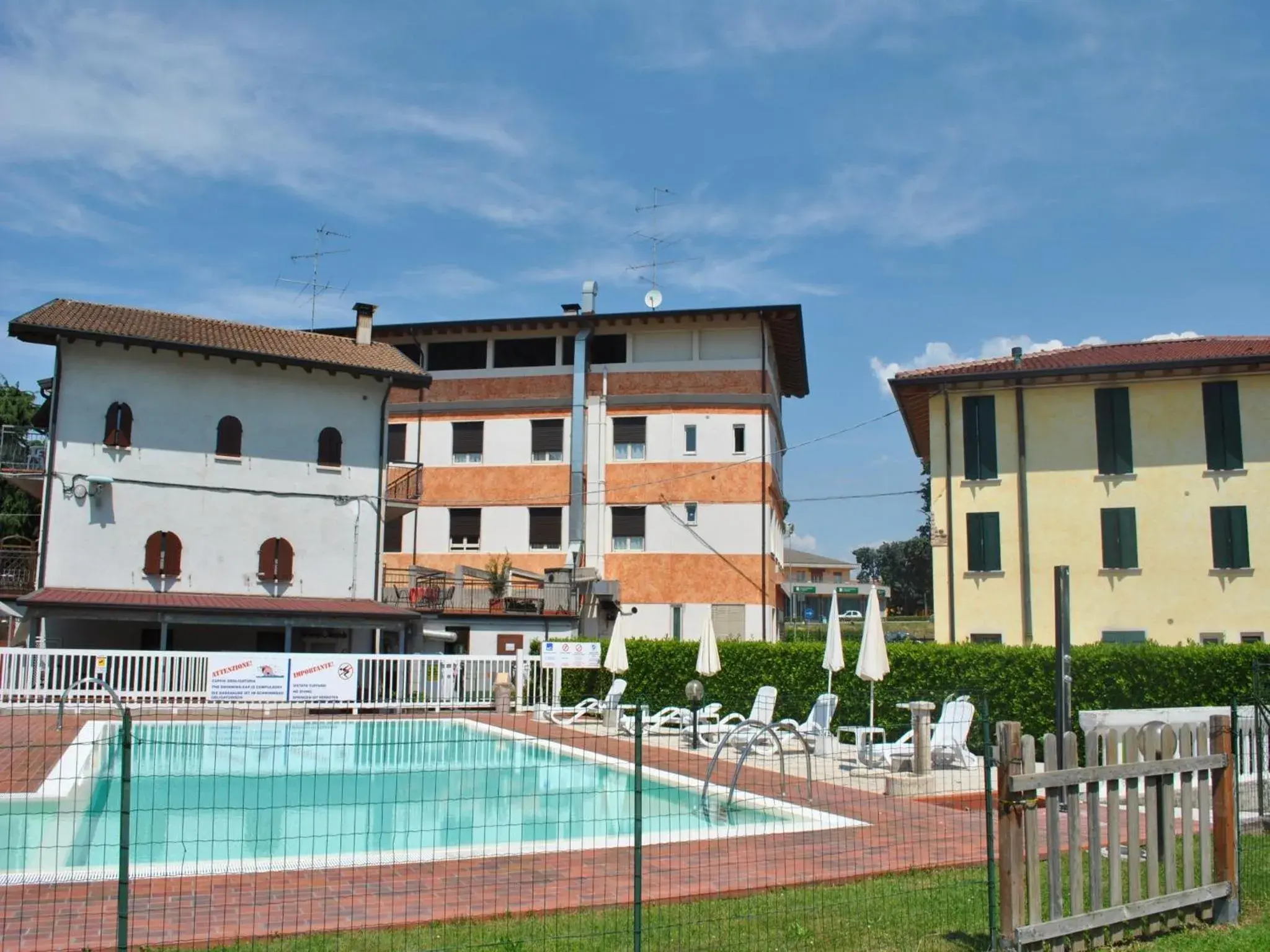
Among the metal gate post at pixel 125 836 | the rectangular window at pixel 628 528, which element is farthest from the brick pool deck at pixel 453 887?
the rectangular window at pixel 628 528

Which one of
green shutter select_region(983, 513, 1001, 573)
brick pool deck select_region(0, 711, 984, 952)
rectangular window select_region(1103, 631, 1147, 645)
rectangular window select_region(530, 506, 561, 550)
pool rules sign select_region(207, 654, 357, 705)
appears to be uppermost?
rectangular window select_region(530, 506, 561, 550)

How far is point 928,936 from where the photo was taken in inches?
271

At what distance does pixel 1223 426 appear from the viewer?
25.9m

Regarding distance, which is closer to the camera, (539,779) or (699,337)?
(539,779)

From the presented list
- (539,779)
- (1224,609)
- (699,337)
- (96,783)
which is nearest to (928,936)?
(539,779)

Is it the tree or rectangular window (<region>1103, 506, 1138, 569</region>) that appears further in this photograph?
the tree

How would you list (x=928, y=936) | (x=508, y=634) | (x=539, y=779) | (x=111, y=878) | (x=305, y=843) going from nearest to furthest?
(x=928, y=936) → (x=111, y=878) → (x=305, y=843) → (x=539, y=779) → (x=508, y=634)

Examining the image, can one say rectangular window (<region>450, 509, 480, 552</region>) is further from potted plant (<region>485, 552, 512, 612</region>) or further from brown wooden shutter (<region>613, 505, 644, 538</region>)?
brown wooden shutter (<region>613, 505, 644, 538</region>)

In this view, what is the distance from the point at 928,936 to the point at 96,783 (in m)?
11.2

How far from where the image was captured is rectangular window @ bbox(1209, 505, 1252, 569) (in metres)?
25.5

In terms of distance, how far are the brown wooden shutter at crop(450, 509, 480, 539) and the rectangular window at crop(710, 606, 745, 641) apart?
27.2ft

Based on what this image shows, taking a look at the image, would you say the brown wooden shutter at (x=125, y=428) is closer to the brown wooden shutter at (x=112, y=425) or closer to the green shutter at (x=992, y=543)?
the brown wooden shutter at (x=112, y=425)

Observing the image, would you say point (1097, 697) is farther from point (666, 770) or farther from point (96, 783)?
point (96, 783)

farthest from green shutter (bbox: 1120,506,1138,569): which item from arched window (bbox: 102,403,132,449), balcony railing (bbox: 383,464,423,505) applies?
arched window (bbox: 102,403,132,449)
